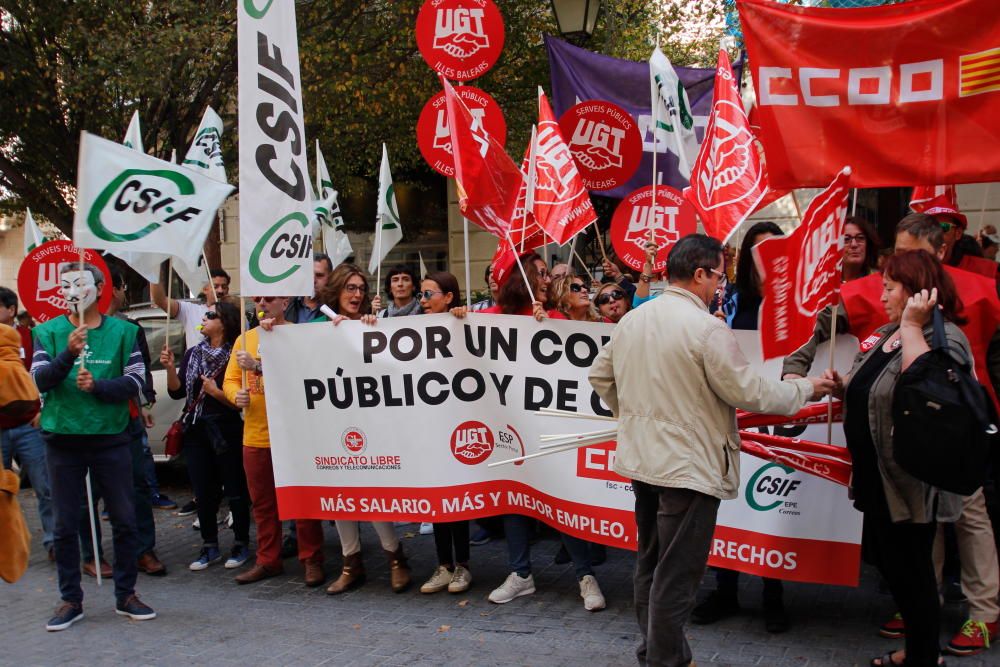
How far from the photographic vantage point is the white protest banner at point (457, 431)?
5406mm

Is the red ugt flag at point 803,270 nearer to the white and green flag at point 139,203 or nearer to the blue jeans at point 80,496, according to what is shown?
the white and green flag at point 139,203

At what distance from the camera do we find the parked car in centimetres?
965

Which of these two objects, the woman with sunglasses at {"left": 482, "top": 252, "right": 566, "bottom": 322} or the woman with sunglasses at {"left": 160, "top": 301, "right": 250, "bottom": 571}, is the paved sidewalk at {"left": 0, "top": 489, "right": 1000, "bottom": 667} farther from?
the woman with sunglasses at {"left": 482, "top": 252, "right": 566, "bottom": 322}

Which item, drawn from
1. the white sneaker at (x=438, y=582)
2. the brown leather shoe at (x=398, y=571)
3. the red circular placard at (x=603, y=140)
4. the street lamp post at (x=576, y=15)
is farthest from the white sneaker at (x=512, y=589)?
the street lamp post at (x=576, y=15)

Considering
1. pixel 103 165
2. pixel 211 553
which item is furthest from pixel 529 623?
pixel 103 165

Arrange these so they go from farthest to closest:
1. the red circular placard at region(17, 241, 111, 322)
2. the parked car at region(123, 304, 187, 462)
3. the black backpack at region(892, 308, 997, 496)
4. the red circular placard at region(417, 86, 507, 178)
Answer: the parked car at region(123, 304, 187, 462)
the red circular placard at region(417, 86, 507, 178)
the red circular placard at region(17, 241, 111, 322)
the black backpack at region(892, 308, 997, 496)

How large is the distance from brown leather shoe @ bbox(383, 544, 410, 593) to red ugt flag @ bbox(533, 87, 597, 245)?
2.22 m

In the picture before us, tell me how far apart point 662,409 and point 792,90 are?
1907 mm

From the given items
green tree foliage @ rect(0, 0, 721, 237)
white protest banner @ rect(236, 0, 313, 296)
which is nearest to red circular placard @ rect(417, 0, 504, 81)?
white protest banner @ rect(236, 0, 313, 296)

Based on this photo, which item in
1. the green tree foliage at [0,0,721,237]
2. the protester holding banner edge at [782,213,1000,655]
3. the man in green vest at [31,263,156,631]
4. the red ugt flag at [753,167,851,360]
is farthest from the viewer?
the green tree foliage at [0,0,721,237]

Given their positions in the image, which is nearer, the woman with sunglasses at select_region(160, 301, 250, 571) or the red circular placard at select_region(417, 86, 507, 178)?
the woman with sunglasses at select_region(160, 301, 250, 571)

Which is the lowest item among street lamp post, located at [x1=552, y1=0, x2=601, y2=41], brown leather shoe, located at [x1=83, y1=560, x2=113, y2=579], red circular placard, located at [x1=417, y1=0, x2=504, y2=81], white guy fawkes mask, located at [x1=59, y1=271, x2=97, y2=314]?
brown leather shoe, located at [x1=83, y1=560, x2=113, y2=579]

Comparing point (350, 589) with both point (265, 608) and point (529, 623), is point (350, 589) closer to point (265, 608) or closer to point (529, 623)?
point (265, 608)

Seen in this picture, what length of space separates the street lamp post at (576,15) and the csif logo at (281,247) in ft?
12.6
